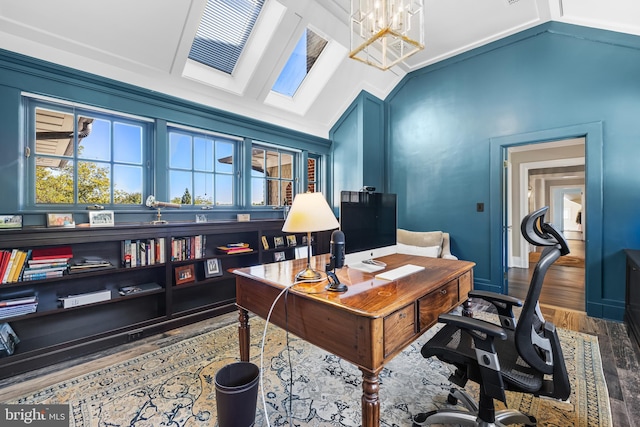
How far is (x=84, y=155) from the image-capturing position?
2535mm

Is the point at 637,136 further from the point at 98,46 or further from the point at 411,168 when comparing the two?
the point at 98,46

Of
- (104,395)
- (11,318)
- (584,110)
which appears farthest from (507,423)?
(584,110)

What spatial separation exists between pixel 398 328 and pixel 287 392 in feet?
3.25

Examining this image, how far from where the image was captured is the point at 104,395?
5.77 feet

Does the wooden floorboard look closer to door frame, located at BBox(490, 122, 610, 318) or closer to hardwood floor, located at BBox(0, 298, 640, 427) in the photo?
hardwood floor, located at BBox(0, 298, 640, 427)

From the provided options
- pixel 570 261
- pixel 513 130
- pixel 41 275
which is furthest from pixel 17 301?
pixel 570 261

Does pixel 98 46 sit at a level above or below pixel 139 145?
above

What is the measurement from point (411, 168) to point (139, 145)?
3.75 m

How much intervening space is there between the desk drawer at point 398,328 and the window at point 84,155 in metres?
2.78

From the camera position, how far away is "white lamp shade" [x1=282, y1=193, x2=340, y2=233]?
153cm

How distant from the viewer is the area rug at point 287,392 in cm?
157

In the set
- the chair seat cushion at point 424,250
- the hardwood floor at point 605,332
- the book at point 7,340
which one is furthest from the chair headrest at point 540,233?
the book at point 7,340

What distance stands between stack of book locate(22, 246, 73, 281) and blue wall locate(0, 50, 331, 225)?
29 cm

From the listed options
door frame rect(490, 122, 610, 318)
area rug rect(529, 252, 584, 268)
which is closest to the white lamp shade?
door frame rect(490, 122, 610, 318)
